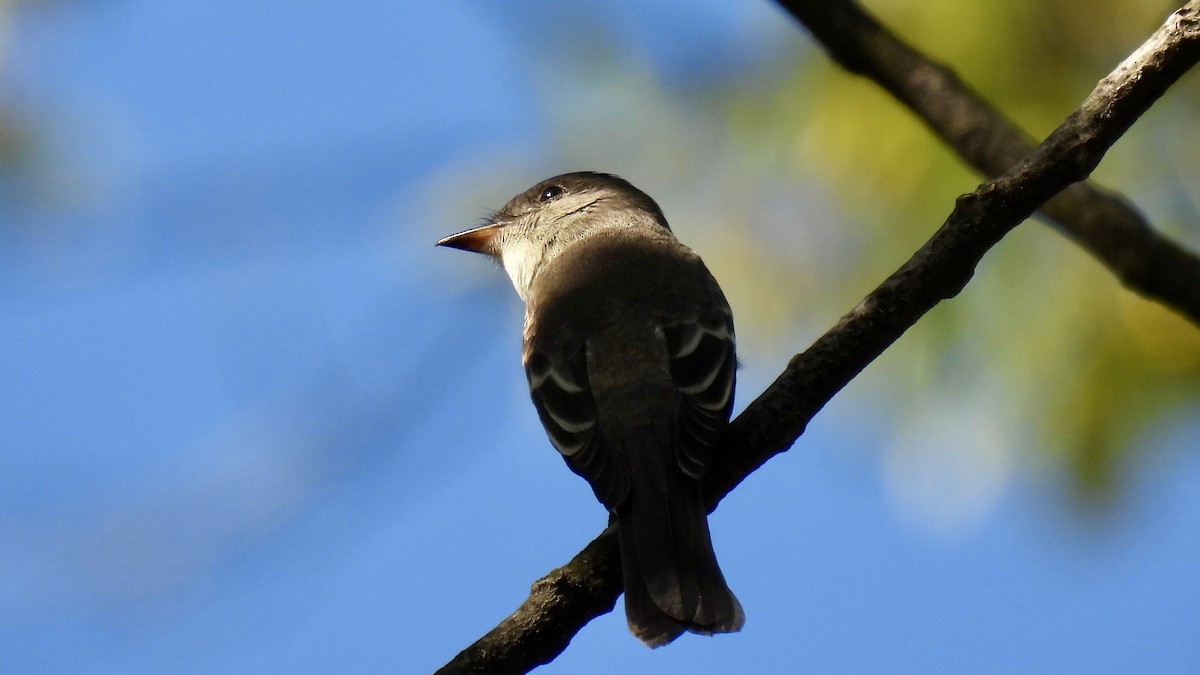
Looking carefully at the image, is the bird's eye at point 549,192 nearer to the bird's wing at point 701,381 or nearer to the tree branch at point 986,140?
the bird's wing at point 701,381

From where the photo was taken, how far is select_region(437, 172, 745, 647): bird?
4199 mm

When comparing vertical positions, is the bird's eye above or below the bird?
above

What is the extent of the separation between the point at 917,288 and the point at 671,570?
116cm

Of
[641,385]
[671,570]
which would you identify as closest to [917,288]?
[671,570]

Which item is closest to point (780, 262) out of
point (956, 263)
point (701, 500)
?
point (701, 500)

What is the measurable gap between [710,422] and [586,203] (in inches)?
99.9

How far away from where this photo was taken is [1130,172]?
5.06m

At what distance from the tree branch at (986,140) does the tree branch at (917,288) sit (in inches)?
22.4

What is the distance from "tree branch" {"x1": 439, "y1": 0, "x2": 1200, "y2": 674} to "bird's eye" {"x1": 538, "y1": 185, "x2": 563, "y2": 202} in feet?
9.97

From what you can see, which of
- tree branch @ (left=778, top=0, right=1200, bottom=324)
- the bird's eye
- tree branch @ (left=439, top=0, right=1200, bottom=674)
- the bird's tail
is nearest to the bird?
the bird's tail

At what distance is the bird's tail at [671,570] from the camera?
4.07 m

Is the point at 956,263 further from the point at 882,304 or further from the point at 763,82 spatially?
the point at 763,82

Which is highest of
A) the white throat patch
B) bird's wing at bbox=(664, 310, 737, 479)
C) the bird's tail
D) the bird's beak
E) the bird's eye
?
the bird's eye

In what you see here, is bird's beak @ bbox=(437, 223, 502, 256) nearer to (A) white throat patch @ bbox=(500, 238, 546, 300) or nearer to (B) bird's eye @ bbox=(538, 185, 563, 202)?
(A) white throat patch @ bbox=(500, 238, 546, 300)
